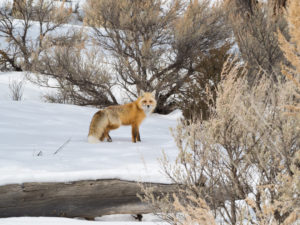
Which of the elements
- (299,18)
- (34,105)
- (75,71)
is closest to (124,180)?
(299,18)

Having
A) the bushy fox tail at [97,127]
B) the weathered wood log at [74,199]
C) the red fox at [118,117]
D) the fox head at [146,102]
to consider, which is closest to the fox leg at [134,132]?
the red fox at [118,117]

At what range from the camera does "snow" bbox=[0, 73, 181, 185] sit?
318cm

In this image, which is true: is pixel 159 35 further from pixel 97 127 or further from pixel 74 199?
pixel 74 199

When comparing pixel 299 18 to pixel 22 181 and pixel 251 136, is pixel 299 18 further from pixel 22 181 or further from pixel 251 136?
pixel 22 181

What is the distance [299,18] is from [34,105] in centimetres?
701

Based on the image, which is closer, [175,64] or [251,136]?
[251,136]

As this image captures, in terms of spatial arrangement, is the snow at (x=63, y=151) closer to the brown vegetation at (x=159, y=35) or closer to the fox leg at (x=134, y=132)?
the fox leg at (x=134, y=132)

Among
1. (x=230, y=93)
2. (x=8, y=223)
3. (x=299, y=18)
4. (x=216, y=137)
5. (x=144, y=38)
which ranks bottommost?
(x=8, y=223)

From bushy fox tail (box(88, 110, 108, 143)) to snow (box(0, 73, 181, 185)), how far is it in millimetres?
137

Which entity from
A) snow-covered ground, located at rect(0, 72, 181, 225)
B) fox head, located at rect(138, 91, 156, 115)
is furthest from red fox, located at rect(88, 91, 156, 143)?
snow-covered ground, located at rect(0, 72, 181, 225)

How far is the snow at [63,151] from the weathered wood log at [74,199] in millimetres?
62

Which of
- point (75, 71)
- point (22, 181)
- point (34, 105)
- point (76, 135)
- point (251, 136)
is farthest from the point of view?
point (75, 71)

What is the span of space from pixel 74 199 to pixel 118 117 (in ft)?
6.32

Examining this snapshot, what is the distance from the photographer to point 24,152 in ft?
13.0
